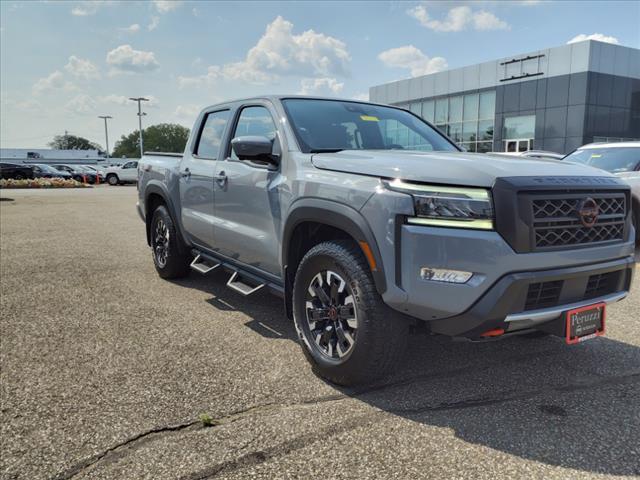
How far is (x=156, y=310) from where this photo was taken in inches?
193

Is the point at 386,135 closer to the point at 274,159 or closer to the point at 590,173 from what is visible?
the point at 274,159

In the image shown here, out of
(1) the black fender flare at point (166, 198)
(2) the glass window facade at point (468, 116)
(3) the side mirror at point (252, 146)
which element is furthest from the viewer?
(2) the glass window facade at point (468, 116)

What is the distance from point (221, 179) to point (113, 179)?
3330 centimetres

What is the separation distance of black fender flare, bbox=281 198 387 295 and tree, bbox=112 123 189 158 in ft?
410

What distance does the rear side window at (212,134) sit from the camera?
4844mm

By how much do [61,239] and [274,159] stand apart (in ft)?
23.1

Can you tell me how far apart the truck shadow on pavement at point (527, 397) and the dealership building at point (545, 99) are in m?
31.1

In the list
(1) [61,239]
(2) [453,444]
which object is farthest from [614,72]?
(2) [453,444]

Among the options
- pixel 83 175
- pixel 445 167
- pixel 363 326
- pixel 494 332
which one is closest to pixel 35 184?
pixel 83 175

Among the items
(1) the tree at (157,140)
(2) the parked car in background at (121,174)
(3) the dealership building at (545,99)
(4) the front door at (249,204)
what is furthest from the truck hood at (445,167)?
(1) the tree at (157,140)

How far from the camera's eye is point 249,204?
406 cm

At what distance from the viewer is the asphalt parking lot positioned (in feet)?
8.09

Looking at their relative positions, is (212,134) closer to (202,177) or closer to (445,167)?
(202,177)

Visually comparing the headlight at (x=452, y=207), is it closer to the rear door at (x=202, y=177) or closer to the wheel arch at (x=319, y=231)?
the wheel arch at (x=319, y=231)
